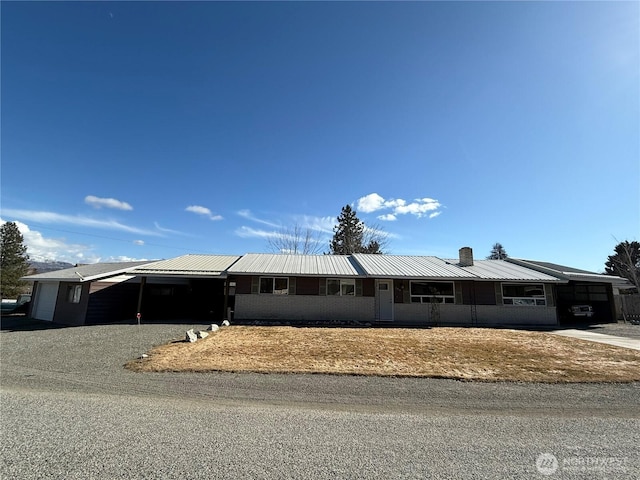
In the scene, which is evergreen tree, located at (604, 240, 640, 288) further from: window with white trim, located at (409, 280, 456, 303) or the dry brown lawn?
the dry brown lawn

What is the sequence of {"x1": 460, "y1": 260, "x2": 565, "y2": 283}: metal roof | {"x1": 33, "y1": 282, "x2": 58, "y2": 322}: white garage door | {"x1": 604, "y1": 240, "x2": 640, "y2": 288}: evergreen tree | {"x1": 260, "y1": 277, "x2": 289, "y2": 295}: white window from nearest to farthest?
{"x1": 460, "y1": 260, "x2": 565, "y2": 283}: metal roof, {"x1": 260, "y1": 277, "x2": 289, "y2": 295}: white window, {"x1": 33, "y1": 282, "x2": 58, "y2": 322}: white garage door, {"x1": 604, "y1": 240, "x2": 640, "y2": 288}: evergreen tree

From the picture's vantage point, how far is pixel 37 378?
708 cm

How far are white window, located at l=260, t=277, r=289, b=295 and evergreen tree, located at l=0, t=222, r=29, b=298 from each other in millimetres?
30589

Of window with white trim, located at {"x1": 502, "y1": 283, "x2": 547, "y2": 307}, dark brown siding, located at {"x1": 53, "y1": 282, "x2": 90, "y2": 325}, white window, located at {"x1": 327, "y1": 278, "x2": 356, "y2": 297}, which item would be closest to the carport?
dark brown siding, located at {"x1": 53, "y1": 282, "x2": 90, "y2": 325}

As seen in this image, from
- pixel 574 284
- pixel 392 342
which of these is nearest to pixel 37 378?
pixel 392 342

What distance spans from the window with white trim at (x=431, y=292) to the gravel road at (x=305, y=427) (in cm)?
1015

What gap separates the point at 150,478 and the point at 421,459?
9.41ft

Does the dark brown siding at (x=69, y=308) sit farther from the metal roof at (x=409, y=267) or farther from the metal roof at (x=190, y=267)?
the metal roof at (x=409, y=267)

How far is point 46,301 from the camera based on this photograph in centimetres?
1869

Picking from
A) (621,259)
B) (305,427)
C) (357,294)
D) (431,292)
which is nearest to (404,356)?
(305,427)

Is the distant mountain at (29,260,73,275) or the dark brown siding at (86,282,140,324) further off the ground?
the distant mountain at (29,260,73,275)

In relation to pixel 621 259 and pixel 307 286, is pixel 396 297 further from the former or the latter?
pixel 621 259

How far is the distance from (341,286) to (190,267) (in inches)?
351

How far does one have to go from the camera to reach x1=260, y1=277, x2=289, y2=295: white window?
16.9m
